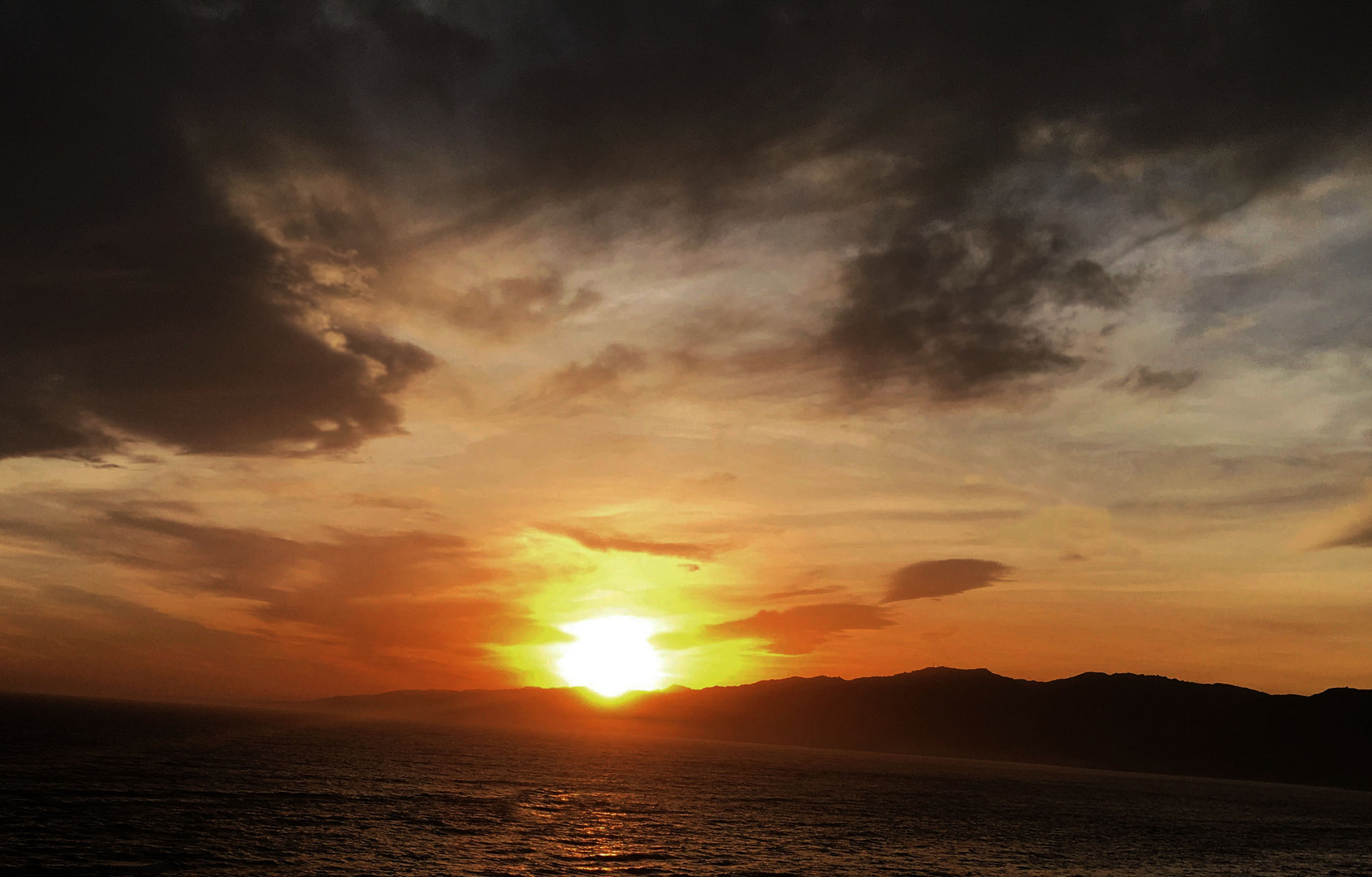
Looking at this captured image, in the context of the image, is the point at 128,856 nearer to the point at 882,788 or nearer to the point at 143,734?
the point at 882,788

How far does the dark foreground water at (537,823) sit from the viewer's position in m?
58.2

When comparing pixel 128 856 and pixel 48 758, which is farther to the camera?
pixel 48 758

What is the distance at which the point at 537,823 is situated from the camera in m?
80.6

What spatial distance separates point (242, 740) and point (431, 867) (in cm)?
14653

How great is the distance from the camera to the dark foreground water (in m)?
58.2

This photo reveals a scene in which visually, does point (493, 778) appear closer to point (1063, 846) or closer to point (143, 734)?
point (1063, 846)

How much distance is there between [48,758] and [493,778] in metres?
58.3

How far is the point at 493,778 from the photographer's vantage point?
409 feet

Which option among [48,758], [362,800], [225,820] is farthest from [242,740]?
[225,820]

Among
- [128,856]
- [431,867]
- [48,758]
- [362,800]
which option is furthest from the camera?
[48,758]

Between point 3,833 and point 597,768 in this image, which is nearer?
point 3,833

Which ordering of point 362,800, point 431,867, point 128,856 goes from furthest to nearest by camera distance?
point 362,800 < point 431,867 < point 128,856

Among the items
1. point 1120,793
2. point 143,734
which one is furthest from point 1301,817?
point 143,734

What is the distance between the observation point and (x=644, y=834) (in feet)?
255
